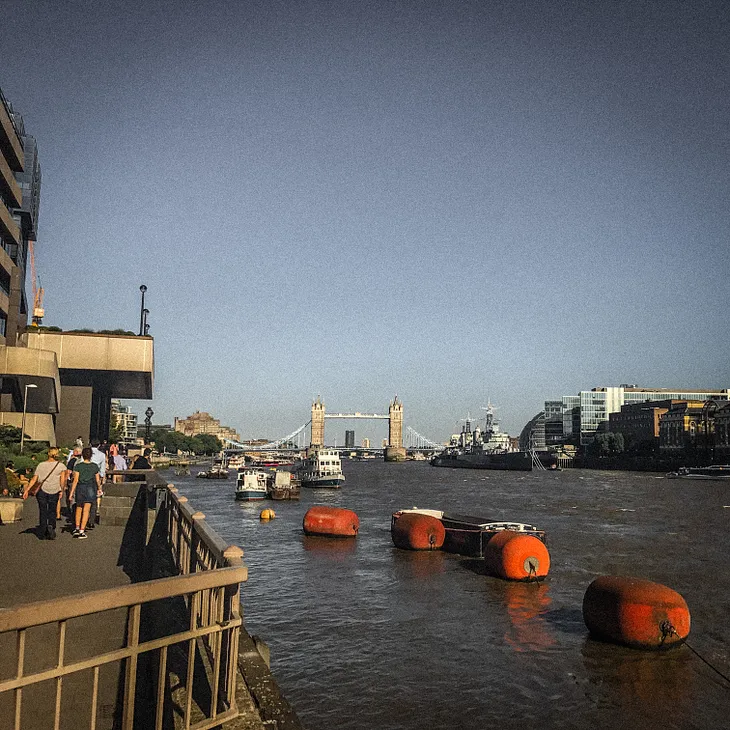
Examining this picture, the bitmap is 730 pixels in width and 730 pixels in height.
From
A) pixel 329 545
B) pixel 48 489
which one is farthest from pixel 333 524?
pixel 48 489

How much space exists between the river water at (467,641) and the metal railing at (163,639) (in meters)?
6.08

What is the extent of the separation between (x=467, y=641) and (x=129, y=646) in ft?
47.4

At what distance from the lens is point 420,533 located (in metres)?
31.8

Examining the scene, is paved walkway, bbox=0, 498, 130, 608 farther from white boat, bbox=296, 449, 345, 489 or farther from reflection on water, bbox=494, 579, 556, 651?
white boat, bbox=296, 449, 345, 489

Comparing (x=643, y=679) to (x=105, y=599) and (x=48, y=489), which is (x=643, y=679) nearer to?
(x=48, y=489)

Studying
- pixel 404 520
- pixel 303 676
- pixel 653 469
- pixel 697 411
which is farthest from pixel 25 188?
pixel 697 411

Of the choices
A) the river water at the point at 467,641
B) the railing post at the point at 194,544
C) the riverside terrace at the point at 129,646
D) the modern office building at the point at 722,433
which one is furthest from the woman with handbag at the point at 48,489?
the modern office building at the point at 722,433

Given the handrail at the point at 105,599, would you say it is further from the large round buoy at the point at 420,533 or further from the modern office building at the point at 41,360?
the modern office building at the point at 41,360

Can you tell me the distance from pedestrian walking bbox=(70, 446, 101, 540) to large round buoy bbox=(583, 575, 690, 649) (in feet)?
41.0

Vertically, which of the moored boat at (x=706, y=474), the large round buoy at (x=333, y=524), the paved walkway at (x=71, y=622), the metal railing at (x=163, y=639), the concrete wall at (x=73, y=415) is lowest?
the moored boat at (x=706, y=474)

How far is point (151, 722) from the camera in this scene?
274 inches

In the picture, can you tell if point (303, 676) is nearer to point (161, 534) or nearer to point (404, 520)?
point (161, 534)

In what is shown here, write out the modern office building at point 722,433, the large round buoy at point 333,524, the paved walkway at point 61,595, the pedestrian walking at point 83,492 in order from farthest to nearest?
the modern office building at point 722,433, the large round buoy at point 333,524, the pedestrian walking at point 83,492, the paved walkway at point 61,595

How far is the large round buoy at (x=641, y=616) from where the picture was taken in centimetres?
1614
